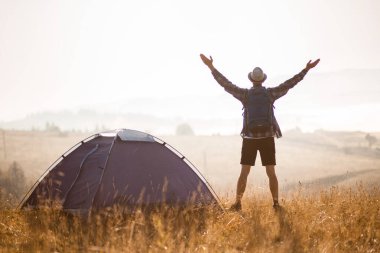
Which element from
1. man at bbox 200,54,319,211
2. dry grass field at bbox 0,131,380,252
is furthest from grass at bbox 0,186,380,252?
man at bbox 200,54,319,211

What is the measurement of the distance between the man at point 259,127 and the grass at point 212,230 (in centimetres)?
64

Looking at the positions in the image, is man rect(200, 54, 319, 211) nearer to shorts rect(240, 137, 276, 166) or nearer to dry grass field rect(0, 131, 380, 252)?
shorts rect(240, 137, 276, 166)

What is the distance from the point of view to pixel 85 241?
6336mm

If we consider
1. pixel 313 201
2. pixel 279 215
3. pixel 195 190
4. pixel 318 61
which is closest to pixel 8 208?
pixel 195 190

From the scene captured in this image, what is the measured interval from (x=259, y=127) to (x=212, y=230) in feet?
8.59

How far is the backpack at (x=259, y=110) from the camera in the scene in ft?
27.8

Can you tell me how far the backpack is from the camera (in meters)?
8.48

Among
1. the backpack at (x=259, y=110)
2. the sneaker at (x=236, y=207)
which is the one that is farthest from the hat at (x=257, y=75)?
the sneaker at (x=236, y=207)

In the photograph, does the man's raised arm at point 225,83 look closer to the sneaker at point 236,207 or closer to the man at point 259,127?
the man at point 259,127

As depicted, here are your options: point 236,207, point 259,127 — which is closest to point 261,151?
point 259,127

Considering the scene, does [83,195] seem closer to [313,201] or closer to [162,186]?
[162,186]

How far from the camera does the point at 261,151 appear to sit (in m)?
8.50

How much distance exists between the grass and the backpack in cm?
171

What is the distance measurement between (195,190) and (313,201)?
8.59ft
